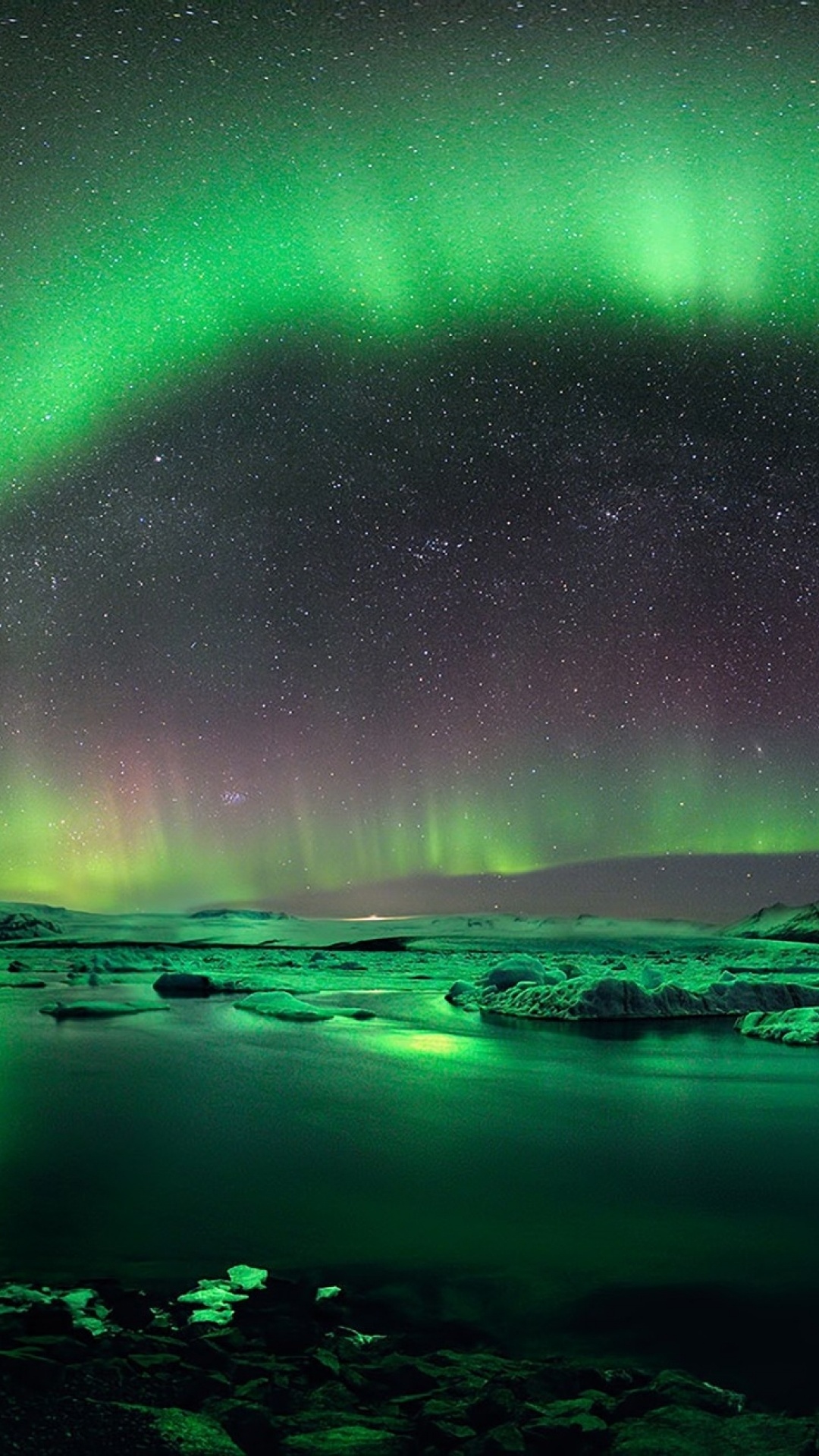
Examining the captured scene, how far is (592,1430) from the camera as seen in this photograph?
3.48 m

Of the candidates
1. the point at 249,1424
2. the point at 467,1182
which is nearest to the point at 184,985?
the point at 467,1182

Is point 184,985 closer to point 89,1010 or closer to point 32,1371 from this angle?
point 89,1010

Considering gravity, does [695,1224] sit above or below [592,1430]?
below

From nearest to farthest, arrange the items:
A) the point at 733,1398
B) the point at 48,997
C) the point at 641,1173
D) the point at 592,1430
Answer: the point at 592,1430, the point at 733,1398, the point at 641,1173, the point at 48,997

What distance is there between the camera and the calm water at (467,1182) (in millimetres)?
5102

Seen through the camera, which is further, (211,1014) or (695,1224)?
(211,1014)

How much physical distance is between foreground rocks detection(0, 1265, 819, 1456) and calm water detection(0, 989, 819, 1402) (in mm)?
527

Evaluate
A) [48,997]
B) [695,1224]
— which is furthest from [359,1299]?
[48,997]

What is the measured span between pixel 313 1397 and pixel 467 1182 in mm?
4036

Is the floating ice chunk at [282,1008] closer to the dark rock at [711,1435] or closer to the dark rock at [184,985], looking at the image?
the dark rock at [184,985]

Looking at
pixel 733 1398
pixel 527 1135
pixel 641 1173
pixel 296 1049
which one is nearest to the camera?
pixel 733 1398

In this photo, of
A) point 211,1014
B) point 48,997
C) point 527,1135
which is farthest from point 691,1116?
point 48,997

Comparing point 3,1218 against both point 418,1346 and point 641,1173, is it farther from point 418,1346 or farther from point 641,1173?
point 641,1173

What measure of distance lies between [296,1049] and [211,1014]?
667cm
